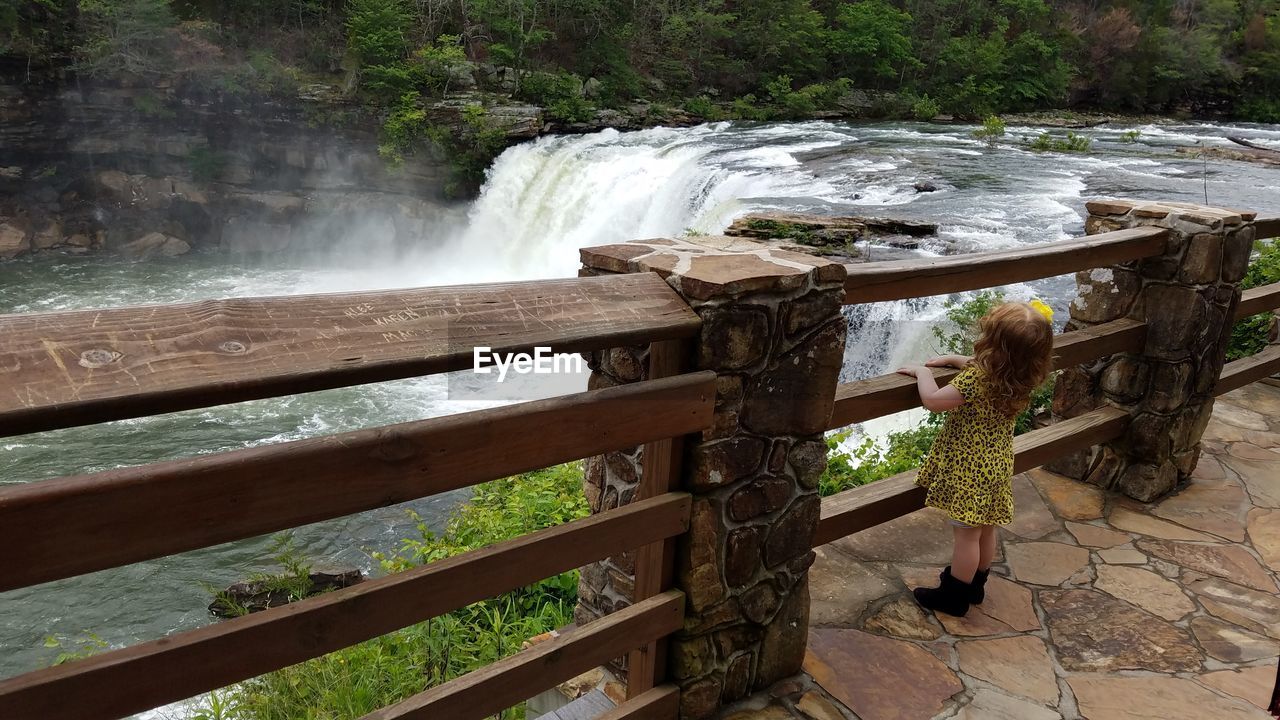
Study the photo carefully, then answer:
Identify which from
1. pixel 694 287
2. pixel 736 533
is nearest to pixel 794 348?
pixel 694 287

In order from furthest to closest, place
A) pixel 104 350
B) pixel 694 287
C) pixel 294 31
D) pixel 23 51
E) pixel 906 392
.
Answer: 1. pixel 294 31
2. pixel 23 51
3. pixel 906 392
4. pixel 694 287
5. pixel 104 350

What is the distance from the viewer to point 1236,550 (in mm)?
3713

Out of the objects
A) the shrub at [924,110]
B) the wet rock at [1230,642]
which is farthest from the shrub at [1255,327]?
the shrub at [924,110]

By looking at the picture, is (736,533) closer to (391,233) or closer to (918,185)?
(918,185)

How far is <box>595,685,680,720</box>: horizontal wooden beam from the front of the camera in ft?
7.57

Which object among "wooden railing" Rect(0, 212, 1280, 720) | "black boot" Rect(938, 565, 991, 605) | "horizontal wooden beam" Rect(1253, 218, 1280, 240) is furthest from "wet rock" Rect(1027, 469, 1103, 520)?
"wooden railing" Rect(0, 212, 1280, 720)

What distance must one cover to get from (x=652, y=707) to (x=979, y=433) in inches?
58.5

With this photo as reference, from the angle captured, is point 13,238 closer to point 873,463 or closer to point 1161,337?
point 873,463

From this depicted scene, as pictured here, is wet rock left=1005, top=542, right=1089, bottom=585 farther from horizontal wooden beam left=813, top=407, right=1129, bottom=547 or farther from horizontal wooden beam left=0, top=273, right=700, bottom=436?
horizontal wooden beam left=0, top=273, right=700, bottom=436

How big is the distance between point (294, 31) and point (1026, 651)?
72.8ft

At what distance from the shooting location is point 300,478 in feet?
5.03

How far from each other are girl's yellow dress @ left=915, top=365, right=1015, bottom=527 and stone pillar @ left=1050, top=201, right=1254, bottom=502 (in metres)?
1.49

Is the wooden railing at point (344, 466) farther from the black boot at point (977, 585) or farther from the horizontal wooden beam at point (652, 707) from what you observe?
the black boot at point (977, 585)

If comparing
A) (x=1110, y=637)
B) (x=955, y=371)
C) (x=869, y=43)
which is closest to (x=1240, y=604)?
(x=1110, y=637)
